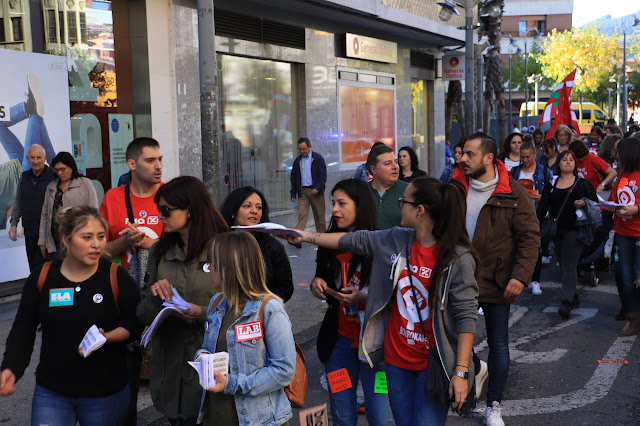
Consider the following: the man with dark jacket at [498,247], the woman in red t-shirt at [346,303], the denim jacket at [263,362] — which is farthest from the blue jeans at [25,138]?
the denim jacket at [263,362]

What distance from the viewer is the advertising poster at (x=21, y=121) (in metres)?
9.49

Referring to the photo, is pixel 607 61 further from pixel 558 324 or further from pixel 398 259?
pixel 398 259

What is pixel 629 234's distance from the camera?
8086 millimetres

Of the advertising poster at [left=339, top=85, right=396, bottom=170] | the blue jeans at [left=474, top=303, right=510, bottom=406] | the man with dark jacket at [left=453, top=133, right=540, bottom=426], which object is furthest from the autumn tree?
the blue jeans at [left=474, top=303, right=510, bottom=406]

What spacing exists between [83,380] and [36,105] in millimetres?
7030

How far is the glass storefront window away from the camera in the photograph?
560 inches

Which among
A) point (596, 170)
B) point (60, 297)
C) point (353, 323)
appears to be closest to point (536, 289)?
point (596, 170)

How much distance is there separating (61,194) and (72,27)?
3.36m

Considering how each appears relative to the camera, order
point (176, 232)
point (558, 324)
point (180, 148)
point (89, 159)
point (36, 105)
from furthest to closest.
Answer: point (180, 148), point (89, 159), point (36, 105), point (558, 324), point (176, 232)

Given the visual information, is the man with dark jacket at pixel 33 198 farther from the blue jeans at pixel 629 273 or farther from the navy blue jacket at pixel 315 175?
the navy blue jacket at pixel 315 175

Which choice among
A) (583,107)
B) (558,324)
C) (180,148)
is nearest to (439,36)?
(180,148)

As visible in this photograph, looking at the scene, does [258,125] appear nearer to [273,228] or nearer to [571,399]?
[571,399]

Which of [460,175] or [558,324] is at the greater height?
[460,175]

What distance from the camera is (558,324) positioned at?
8602 millimetres
